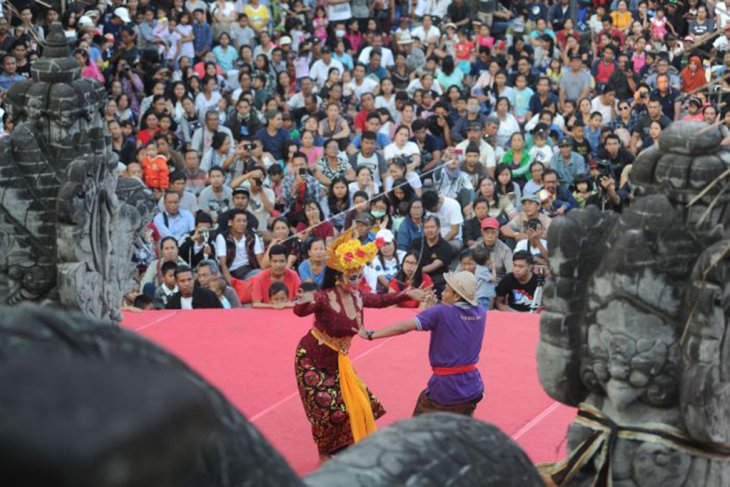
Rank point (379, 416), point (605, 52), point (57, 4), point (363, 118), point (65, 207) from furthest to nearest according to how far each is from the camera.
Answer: point (605, 52) → point (363, 118) → point (57, 4) → point (379, 416) → point (65, 207)

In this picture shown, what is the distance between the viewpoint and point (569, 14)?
68.7ft

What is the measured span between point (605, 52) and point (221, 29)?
5.53m

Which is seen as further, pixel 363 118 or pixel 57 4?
pixel 363 118

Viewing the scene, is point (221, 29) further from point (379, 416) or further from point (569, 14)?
point (379, 416)

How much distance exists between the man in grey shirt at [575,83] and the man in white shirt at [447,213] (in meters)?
5.37

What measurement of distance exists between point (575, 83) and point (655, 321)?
43.8 ft

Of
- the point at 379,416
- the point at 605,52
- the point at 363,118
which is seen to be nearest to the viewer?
the point at 379,416

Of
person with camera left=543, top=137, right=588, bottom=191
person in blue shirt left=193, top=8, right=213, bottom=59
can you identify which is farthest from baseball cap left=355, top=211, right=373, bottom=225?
person in blue shirt left=193, top=8, right=213, bottom=59

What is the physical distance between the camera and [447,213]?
1315 cm

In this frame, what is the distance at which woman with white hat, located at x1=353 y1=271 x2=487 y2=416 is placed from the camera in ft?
25.7

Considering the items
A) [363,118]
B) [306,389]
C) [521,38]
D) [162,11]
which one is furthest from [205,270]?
[521,38]

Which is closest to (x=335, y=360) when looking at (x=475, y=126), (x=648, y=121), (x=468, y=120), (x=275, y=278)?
(x=275, y=278)

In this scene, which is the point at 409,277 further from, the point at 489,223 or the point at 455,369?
the point at 455,369

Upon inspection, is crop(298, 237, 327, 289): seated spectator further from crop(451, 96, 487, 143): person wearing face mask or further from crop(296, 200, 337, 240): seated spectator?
crop(451, 96, 487, 143): person wearing face mask
